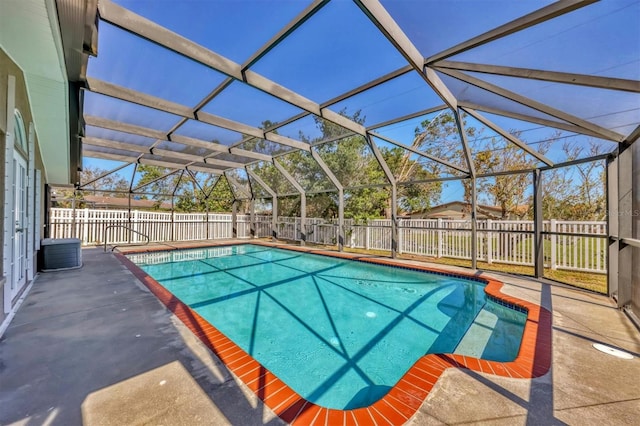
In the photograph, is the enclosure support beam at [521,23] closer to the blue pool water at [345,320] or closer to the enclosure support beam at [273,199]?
the blue pool water at [345,320]

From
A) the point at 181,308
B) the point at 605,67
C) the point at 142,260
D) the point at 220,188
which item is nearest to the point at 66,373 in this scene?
the point at 181,308

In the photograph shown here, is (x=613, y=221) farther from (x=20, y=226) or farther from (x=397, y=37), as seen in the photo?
(x=20, y=226)

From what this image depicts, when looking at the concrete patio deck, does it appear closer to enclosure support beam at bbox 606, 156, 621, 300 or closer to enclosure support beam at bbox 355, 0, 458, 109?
enclosure support beam at bbox 606, 156, 621, 300

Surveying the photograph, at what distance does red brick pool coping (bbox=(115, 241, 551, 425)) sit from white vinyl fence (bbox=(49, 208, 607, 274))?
339cm

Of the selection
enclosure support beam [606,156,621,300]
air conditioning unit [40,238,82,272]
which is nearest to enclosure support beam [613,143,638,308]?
enclosure support beam [606,156,621,300]

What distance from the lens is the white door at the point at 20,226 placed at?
143 inches

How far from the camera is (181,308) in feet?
11.8

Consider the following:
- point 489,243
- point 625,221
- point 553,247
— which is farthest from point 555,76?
point 489,243

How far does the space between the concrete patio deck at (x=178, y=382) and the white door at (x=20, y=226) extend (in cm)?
82

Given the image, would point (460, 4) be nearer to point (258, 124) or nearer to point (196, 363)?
point (196, 363)

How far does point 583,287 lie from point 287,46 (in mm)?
6914

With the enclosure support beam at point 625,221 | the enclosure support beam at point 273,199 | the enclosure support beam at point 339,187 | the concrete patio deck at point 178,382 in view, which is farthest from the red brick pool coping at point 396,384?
the enclosure support beam at point 273,199

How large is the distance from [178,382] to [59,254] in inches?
241

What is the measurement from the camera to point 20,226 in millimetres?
4020
